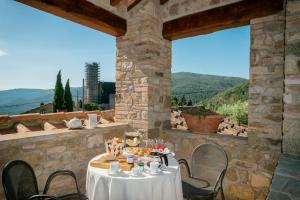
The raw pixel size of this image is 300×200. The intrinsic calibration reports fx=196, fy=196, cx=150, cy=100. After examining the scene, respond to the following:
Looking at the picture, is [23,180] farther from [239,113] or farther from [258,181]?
[239,113]

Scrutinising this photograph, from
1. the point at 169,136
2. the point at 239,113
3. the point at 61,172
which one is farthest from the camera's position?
the point at 239,113

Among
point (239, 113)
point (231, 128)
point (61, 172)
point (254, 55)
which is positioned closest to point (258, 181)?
point (231, 128)

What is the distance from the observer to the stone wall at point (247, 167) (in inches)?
106

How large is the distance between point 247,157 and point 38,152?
2831mm

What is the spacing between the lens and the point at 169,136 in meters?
3.72

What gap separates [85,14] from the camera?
3016 millimetres

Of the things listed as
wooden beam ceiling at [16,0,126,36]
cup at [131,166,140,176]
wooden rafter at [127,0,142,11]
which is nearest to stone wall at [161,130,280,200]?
cup at [131,166,140,176]

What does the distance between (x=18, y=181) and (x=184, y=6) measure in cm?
352

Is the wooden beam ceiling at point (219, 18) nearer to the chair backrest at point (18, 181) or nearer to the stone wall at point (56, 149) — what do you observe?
the stone wall at point (56, 149)

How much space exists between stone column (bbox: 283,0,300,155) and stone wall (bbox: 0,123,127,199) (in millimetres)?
2480

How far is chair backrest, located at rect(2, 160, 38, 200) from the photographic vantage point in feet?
4.93

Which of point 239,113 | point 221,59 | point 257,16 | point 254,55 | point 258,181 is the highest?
point 221,59

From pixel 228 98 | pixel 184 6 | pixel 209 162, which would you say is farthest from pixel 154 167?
pixel 228 98

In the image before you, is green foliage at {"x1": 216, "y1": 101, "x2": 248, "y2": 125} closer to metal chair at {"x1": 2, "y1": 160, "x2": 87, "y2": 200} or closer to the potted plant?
the potted plant
